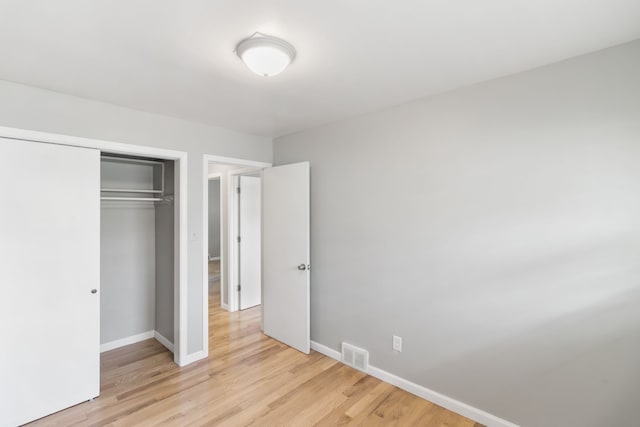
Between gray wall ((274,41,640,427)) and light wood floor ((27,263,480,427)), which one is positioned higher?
gray wall ((274,41,640,427))

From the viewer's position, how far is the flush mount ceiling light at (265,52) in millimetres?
1605

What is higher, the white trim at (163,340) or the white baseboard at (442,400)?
the white trim at (163,340)

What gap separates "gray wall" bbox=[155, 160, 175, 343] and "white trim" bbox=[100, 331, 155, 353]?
4.9 inches

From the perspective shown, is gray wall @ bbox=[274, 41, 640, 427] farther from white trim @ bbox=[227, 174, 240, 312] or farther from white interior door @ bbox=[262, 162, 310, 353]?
white trim @ bbox=[227, 174, 240, 312]

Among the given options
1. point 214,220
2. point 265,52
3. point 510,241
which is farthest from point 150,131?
point 214,220

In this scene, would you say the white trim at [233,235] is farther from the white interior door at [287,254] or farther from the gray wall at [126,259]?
the gray wall at [126,259]

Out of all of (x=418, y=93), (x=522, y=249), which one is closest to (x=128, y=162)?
(x=418, y=93)

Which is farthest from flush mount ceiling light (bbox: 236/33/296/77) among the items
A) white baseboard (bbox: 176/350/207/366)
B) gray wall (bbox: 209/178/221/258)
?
gray wall (bbox: 209/178/221/258)

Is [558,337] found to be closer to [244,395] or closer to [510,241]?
[510,241]

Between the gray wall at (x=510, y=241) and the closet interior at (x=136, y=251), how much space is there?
208 cm

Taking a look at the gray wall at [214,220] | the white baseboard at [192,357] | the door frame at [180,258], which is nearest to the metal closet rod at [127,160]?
the door frame at [180,258]

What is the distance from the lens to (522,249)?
2.04 m

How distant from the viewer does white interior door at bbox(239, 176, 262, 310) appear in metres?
4.62

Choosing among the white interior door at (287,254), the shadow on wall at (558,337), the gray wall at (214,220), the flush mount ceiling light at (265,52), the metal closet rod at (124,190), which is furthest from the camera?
the gray wall at (214,220)
